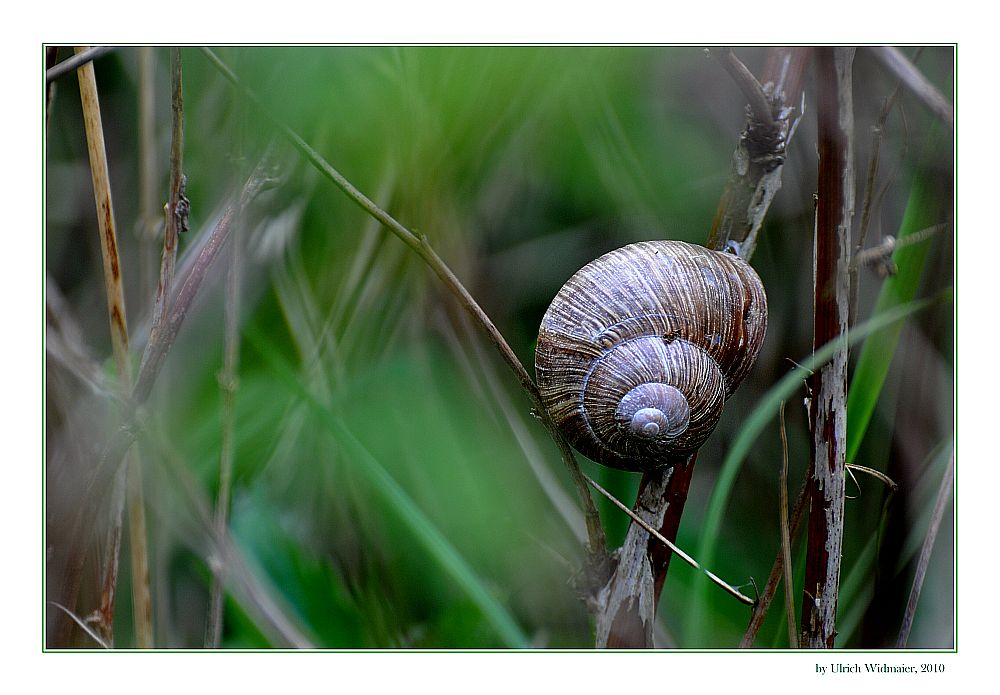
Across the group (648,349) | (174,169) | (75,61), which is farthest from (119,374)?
(648,349)

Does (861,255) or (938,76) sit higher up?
(938,76)

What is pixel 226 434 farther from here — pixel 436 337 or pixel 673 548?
pixel 673 548

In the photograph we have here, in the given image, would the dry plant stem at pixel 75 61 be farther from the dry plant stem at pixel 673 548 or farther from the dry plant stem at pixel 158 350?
the dry plant stem at pixel 673 548

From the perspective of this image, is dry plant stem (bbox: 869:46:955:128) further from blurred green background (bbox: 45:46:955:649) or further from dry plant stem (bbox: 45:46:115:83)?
dry plant stem (bbox: 45:46:115:83)

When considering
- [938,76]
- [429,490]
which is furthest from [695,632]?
[938,76]

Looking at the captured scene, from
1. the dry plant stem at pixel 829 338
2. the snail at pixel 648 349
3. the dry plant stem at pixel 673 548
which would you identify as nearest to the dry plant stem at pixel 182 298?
the snail at pixel 648 349
